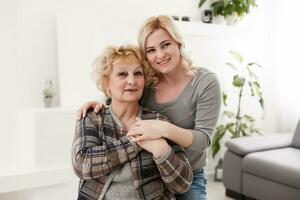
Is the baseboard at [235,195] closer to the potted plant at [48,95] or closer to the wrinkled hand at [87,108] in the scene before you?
the potted plant at [48,95]

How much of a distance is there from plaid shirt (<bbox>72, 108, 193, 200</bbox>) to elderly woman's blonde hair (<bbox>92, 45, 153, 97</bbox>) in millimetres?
170

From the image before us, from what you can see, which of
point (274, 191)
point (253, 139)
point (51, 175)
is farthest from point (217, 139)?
point (51, 175)

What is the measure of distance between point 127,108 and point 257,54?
3.43 m

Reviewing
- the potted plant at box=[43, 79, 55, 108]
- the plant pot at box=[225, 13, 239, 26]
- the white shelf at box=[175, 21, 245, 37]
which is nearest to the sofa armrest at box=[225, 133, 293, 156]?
the white shelf at box=[175, 21, 245, 37]

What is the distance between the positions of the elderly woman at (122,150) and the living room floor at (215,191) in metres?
2.28

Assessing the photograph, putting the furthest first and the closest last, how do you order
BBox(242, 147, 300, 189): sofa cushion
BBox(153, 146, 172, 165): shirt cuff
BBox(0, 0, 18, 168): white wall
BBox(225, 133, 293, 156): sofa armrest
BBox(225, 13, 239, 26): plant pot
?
BBox(225, 13, 239, 26): plant pot < BBox(225, 133, 293, 156): sofa armrest < BBox(0, 0, 18, 168): white wall < BBox(242, 147, 300, 189): sofa cushion < BBox(153, 146, 172, 165): shirt cuff

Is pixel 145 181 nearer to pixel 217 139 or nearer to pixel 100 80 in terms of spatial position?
pixel 100 80

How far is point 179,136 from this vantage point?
4.74ft

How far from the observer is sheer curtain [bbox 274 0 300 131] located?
4.39 metres

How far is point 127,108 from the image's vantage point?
158 cm

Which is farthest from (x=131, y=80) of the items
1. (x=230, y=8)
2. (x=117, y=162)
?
(x=230, y=8)

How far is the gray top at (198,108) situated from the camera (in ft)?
5.19

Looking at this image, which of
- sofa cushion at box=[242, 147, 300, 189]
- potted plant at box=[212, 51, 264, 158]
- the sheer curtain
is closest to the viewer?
sofa cushion at box=[242, 147, 300, 189]

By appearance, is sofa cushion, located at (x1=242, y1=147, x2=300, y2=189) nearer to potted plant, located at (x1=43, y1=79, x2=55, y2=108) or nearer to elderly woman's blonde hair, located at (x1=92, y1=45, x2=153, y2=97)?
potted plant, located at (x1=43, y1=79, x2=55, y2=108)
